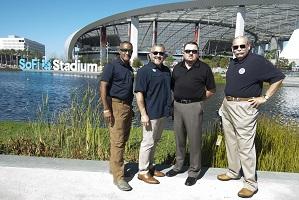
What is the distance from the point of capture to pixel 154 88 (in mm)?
3703

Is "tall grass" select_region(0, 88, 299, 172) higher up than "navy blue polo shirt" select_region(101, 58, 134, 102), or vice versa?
"navy blue polo shirt" select_region(101, 58, 134, 102)

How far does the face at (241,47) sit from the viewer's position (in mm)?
3514

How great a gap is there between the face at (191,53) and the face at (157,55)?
246 mm

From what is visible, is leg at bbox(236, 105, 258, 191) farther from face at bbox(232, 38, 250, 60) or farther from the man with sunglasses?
face at bbox(232, 38, 250, 60)

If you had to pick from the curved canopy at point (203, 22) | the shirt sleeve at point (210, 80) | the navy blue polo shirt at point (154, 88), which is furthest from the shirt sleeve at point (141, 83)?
the curved canopy at point (203, 22)

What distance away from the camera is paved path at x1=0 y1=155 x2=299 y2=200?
3.55 meters

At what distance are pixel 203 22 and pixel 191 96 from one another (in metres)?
66.8

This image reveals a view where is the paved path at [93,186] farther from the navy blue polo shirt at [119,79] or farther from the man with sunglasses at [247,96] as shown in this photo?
the navy blue polo shirt at [119,79]

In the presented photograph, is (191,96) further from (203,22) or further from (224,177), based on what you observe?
(203,22)

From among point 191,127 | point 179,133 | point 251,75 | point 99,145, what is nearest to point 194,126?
point 191,127

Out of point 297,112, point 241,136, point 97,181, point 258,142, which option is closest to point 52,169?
point 97,181

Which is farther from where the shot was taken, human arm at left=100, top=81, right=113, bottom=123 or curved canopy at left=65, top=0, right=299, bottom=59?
curved canopy at left=65, top=0, right=299, bottom=59

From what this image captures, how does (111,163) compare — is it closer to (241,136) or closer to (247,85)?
(241,136)

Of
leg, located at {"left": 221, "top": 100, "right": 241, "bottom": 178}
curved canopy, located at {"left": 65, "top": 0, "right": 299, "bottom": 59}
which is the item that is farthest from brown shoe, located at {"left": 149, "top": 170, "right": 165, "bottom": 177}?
curved canopy, located at {"left": 65, "top": 0, "right": 299, "bottom": 59}
